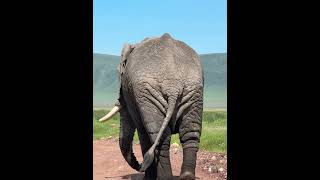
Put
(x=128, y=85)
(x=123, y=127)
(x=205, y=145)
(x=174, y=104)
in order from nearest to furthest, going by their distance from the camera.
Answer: (x=174, y=104), (x=128, y=85), (x=123, y=127), (x=205, y=145)

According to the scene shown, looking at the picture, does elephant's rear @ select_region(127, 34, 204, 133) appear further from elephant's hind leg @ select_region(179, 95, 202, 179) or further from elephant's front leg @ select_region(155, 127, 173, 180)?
elephant's front leg @ select_region(155, 127, 173, 180)

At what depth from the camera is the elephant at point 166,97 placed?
23.7 ft

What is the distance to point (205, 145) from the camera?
47.8 feet

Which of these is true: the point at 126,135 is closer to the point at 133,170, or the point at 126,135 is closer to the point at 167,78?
the point at 133,170

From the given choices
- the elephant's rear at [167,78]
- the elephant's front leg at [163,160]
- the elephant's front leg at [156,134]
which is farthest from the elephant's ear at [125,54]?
the elephant's front leg at [163,160]

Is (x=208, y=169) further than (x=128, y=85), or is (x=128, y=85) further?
(x=208, y=169)

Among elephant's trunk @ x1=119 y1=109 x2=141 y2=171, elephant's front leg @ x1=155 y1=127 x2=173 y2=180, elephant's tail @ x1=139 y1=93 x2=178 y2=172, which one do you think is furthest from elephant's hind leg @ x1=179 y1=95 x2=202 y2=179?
elephant's trunk @ x1=119 y1=109 x2=141 y2=171

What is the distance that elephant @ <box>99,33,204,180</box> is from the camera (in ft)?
23.7

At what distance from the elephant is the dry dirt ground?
178 cm

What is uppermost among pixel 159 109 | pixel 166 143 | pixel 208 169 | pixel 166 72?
pixel 166 72

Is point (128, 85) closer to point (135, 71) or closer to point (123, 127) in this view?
point (135, 71)
